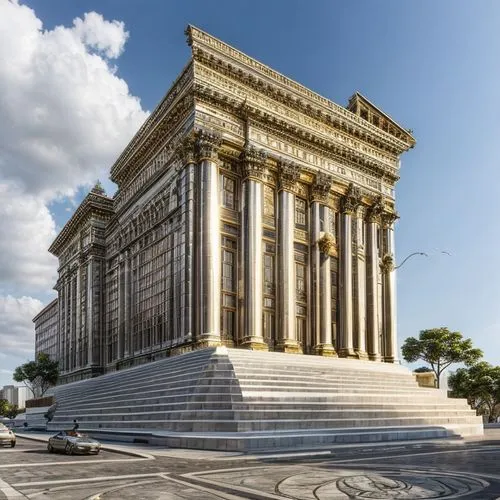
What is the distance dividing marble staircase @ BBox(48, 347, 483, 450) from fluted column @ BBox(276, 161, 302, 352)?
2.64 meters

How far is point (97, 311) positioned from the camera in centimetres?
6166

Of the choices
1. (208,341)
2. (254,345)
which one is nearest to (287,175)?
(254,345)

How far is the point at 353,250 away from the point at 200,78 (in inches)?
802

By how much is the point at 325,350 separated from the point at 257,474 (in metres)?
29.4

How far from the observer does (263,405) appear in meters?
28.4

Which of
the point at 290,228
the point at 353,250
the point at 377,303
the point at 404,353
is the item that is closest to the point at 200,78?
the point at 290,228

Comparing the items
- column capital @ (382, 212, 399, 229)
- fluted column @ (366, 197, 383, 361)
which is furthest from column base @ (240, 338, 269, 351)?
column capital @ (382, 212, 399, 229)

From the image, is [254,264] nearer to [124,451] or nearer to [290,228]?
[290,228]

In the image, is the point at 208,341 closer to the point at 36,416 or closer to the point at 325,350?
the point at 325,350

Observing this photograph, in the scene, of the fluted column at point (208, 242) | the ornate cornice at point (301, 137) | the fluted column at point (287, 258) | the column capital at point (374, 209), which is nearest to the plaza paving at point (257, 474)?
the fluted column at point (208, 242)

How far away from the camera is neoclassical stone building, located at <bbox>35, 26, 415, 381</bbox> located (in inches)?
1608

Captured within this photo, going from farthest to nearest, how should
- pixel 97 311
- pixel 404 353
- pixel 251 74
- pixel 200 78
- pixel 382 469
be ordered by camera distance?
pixel 404 353 → pixel 97 311 → pixel 251 74 → pixel 200 78 → pixel 382 469

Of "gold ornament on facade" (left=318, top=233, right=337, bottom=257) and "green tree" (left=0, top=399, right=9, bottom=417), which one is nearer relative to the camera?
"gold ornament on facade" (left=318, top=233, right=337, bottom=257)

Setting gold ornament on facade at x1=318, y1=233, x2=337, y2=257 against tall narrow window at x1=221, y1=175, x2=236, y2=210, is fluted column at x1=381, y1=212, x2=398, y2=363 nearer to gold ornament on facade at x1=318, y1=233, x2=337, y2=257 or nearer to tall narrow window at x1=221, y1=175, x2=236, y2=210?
gold ornament on facade at x1=318, y1=233, x2=337, y2=257
